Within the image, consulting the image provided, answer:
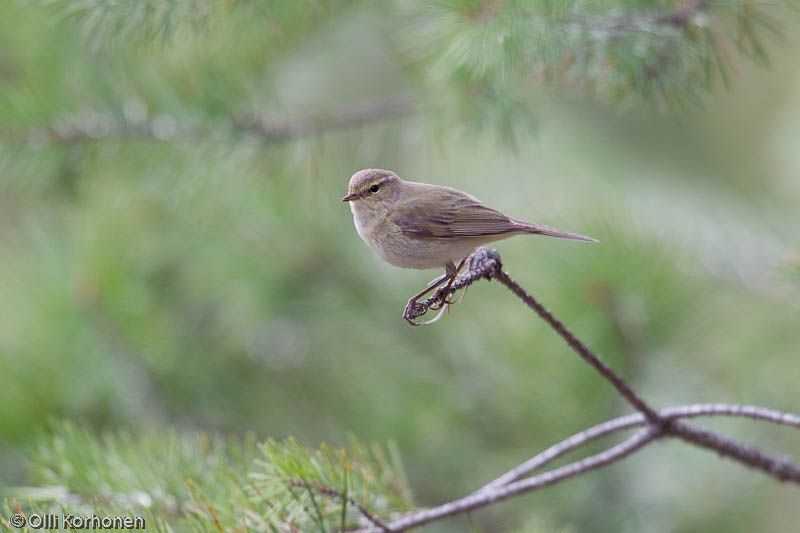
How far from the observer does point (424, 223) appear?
1809 millimetres

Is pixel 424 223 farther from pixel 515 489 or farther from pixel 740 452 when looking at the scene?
pixel 740 452

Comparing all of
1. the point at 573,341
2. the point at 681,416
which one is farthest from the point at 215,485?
the point at 681,416

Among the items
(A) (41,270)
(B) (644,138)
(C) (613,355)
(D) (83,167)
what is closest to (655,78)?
(C) (613,355)

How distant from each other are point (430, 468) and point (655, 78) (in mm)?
1556

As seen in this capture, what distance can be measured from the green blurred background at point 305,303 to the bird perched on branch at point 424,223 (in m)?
0.23

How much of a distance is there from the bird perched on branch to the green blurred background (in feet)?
0.75

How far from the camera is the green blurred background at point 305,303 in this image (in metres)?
2.23

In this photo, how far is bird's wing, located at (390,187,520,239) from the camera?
1.72 meters

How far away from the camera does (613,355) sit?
7.30 feet

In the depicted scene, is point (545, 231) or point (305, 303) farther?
point (305, 303)

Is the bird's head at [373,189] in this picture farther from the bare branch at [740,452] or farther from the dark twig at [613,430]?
the bare branch at [740,452]

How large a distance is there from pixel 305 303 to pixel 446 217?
44.8 inches

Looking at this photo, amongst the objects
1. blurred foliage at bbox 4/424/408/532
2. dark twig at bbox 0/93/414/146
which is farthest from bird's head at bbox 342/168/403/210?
blurred foliage at bbox 4/424/408/532

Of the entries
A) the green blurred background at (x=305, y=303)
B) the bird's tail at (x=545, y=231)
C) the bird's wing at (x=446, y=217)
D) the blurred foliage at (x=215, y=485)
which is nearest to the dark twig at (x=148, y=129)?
the green blurred background at (x=305, y=303)
